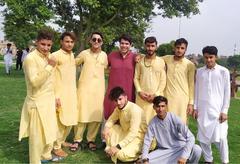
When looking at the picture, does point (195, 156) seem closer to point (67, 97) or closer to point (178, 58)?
point (178, 58)

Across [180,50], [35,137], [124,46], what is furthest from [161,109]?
[35,137]

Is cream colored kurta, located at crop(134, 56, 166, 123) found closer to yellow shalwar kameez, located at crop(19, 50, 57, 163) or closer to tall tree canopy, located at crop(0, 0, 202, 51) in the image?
yellow shalwar kameez, located at crop(19, 50, 57, 163)

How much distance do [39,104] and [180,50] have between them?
2.31 metres

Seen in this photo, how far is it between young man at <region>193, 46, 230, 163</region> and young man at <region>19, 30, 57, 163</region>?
7.49 ft

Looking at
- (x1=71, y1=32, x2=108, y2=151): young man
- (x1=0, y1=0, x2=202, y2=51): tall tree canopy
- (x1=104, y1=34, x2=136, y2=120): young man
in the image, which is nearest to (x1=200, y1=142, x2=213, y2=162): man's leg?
(x1=104, y1=34, x2=136, y2=120): young man

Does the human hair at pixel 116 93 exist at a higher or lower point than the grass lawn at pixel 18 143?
higher

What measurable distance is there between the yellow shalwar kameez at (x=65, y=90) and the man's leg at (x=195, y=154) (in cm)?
191


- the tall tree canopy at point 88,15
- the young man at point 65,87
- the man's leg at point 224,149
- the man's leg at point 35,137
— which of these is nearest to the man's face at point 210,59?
the man's leg at point 224,149

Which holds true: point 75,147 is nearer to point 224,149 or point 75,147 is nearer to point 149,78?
point 149,78

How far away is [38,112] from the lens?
5441 millimetres

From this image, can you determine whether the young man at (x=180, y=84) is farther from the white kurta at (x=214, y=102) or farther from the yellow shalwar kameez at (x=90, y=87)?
the yellow shalwar kameez at (x=90, y=87)

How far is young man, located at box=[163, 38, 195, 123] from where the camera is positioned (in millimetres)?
6133

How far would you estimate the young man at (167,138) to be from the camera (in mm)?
5656

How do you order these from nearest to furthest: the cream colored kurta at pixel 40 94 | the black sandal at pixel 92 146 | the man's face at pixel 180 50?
1. the cream colored kurta at pixel 40 94
2. the man's face at pixel 180 50
3. the black sandal at pixel 92 146
